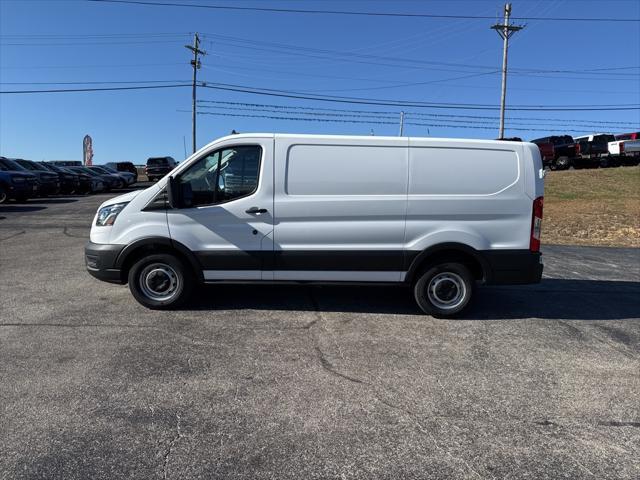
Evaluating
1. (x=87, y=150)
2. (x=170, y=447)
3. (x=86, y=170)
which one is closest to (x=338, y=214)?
(x=170, y=447)

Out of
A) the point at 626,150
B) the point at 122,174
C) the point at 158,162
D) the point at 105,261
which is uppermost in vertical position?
the point at 626,150

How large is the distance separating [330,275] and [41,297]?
3780mm

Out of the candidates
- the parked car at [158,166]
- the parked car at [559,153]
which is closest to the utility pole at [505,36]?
the parked car at [559,153]

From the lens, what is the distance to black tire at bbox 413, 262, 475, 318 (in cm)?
574

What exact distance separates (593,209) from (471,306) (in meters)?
14.7

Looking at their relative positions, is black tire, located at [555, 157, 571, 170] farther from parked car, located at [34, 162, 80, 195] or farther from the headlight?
the headlight

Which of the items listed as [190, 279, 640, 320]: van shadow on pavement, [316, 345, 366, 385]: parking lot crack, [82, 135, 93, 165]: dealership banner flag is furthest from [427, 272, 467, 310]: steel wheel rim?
[82, 135, 93, 165]: dealership banner flag

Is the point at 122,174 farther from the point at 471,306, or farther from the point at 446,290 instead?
the point at 446,290

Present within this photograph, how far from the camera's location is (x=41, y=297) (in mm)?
6383

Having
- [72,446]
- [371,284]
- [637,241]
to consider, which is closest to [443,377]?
[371,284]

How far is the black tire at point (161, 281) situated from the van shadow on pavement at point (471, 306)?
26 cm

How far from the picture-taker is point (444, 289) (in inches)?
229

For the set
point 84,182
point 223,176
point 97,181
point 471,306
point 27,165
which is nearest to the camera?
point 223,176

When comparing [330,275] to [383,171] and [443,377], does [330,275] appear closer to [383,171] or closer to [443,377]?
[383,171]
